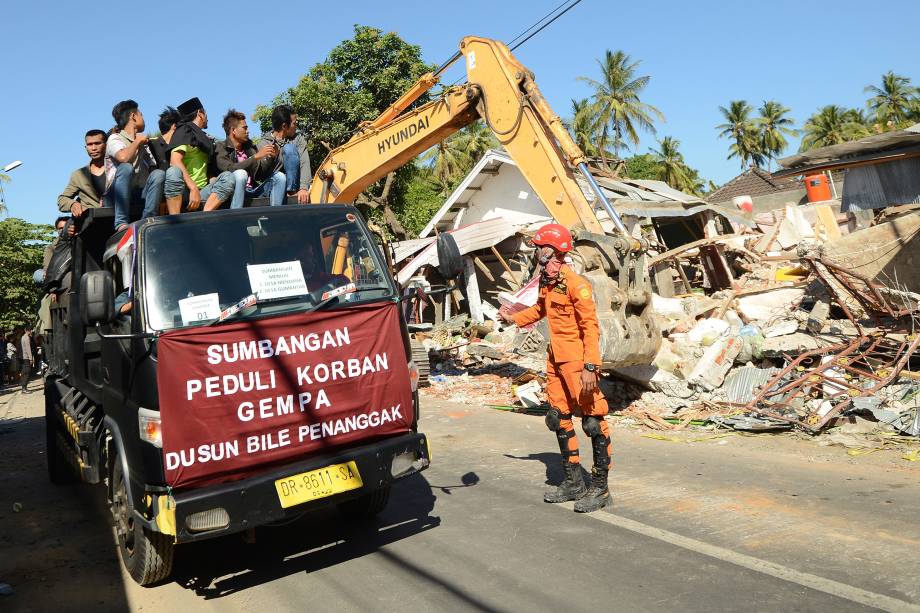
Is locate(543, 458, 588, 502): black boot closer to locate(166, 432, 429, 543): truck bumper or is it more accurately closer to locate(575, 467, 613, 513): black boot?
locate(575, 467, 613, 513): black boot

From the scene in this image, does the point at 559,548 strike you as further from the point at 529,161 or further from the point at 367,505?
the point at 529,161

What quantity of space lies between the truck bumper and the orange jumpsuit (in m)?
1.48

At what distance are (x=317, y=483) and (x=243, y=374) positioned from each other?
0.82 metres

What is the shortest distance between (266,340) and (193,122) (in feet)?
10.6

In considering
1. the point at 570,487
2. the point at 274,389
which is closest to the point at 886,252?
the point at 570,487

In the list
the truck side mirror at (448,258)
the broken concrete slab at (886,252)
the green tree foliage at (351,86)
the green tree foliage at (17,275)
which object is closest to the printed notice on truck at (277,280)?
the truck side mirror at (448,258)

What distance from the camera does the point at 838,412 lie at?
789 cm

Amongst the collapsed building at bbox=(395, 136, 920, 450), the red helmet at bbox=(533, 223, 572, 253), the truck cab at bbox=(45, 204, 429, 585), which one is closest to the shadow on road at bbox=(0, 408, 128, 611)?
the truck cab at bbox=(45, 204, 429, 585)

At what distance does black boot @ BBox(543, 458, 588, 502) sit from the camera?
5.91 metres

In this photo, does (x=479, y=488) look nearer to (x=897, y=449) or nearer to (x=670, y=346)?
(x=897, y=449)

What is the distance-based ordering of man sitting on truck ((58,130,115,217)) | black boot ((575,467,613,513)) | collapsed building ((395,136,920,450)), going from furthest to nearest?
1. collapsed building ((395,136,920,450))
2. man sitting on truck ((58,130,115,217))
3. black boot ((575,467,613,513))

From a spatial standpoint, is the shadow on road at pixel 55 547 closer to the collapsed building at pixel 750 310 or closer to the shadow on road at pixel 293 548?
the shadow on road at pixel 293 548

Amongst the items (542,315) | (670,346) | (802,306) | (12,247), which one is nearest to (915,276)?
(802,306)

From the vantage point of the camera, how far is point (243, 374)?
175 inches
